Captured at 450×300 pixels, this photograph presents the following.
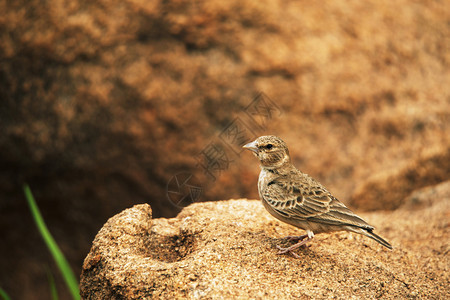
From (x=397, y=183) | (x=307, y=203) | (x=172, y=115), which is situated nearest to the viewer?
(x=307, y=203)

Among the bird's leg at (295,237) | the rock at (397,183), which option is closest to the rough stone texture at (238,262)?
the bird's leg at (295,237)

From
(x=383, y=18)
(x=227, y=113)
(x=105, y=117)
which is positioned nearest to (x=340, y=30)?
(x=383, y=18)

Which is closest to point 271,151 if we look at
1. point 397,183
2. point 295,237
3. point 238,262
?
point 295,237

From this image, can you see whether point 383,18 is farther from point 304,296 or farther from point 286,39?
point 304,296

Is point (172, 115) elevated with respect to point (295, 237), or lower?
elevated

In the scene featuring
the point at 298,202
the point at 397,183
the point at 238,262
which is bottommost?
the point at 238,262

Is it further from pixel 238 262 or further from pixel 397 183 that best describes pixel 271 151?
pixel 397 183
